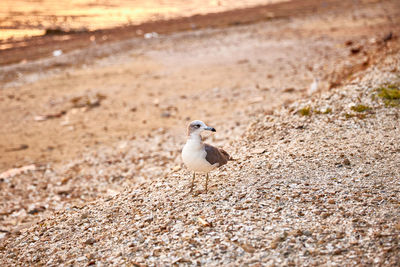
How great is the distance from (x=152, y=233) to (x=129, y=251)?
1.46 feet

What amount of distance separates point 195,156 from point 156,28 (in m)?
22.7

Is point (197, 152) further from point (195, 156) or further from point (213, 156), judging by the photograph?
point (213, 156)

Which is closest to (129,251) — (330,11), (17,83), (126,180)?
(126,180)

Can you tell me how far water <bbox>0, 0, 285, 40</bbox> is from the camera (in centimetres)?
2873

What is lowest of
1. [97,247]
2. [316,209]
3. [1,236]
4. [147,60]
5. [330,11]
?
[1,236]

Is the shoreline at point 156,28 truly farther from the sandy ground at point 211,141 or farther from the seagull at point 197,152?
the seagull at point 197,152

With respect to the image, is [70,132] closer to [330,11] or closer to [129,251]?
[129,251]

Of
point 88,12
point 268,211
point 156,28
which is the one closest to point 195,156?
point 268,211

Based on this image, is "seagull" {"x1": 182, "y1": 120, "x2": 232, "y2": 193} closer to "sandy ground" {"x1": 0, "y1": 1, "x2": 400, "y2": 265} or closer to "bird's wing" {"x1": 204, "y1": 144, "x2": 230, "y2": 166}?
"bird's wing" {"x1": 204, "y1": 144, "x2": 230, "y2": 166}

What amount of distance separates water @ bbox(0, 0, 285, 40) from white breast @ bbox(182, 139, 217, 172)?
77.7 feet

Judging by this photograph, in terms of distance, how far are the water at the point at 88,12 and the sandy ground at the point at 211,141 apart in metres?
8.50

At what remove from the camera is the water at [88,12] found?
1131 inches

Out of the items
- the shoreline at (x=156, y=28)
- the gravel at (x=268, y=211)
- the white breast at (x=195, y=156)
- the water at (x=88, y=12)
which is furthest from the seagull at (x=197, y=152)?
the water at (x=88, y=12)

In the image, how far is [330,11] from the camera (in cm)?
2847
